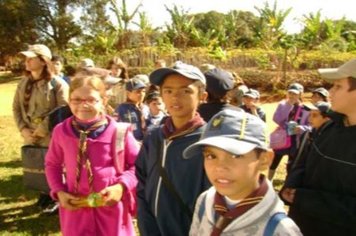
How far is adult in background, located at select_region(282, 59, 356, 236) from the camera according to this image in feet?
7.16

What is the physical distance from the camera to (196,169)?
2.28 m

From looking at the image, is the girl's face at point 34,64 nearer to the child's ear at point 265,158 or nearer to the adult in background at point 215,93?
the adult in background at point 215,93

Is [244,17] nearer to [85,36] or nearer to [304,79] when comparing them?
[85,36]

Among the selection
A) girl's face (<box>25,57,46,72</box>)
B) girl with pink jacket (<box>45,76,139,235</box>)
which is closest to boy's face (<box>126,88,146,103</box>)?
girl's face (<box>25,57,46,72</box>)

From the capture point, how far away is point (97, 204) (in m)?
2.69

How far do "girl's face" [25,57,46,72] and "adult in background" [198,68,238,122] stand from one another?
7.21 ft

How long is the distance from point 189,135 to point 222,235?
704mm

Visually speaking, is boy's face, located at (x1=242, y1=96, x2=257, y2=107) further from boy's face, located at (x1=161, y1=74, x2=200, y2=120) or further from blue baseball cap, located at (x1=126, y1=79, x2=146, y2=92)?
boy's face, located at (x1=161, y1=74, x2=200, y2=120)

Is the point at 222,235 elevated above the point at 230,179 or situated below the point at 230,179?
below

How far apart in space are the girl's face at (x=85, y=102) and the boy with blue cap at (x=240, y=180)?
1.21 m

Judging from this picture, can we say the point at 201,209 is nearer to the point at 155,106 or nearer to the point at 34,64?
the point at 34,64

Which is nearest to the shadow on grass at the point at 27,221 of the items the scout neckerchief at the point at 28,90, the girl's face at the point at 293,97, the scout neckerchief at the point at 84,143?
the scout neckerchief at the point at 28,90

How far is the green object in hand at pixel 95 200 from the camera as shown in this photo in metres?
2.68

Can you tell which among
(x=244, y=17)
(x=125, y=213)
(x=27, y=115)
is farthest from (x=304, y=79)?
(x=244, y=17)
